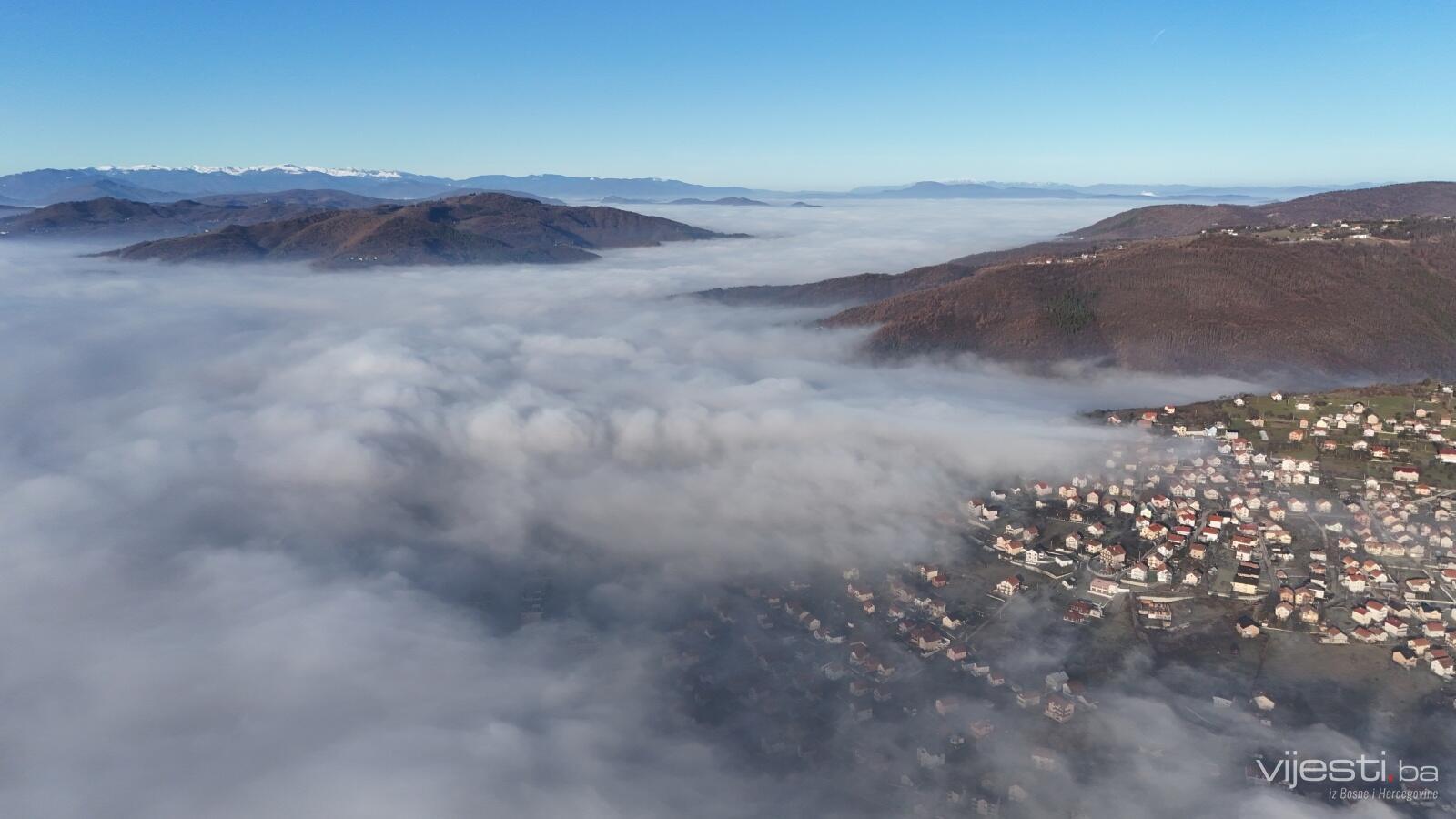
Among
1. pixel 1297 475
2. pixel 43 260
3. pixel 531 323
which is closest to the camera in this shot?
pixel 1297 475

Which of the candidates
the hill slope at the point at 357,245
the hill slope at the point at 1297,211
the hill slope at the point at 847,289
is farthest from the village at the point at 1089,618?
the hill slope at the point at 357,245

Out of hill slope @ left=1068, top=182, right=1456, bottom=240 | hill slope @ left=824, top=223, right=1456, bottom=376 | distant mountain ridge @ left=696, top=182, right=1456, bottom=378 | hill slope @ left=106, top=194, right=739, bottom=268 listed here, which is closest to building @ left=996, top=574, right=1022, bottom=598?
distant mountain ridge @ left=696, top=182, right=1456, bottom=378

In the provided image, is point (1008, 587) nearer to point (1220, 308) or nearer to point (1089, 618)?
point (1089, 618)

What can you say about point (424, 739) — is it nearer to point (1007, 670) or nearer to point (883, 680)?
point (883, 680)

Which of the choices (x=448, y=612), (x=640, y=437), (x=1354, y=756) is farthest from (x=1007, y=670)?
(x=640, y=437)

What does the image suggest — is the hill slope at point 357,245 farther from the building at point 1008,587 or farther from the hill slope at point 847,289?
the building at point 1008,587
